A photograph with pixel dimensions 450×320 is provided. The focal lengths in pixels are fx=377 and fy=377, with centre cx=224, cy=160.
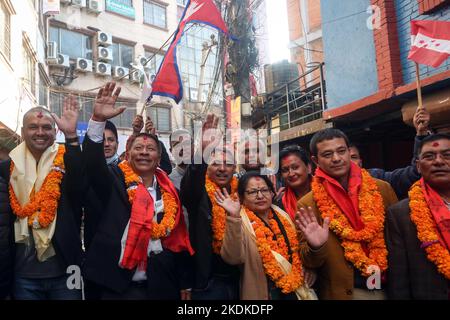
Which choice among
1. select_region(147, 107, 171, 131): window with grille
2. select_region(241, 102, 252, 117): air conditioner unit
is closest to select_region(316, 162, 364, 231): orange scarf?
select_region(241, 102, 252, 117): air conditioner unit

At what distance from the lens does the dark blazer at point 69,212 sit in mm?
2568

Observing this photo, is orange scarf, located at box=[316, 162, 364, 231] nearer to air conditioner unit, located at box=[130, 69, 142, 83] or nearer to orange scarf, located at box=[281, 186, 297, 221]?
orange scarf, located at box=[281, 186, 297, 221]

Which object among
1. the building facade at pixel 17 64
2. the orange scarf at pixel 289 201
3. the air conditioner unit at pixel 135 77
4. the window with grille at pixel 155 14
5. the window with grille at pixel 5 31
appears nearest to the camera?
the orange scarf at pixel 289 201

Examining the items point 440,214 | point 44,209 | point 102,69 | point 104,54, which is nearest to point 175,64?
point 44,209

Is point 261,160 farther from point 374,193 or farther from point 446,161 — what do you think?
A: point 446,161

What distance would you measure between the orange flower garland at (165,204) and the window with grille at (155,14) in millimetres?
19636

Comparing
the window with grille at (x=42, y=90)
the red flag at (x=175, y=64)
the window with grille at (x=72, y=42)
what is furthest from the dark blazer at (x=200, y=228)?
the window with grille at (x=72, y=42)

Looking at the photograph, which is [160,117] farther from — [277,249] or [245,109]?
[277,249]

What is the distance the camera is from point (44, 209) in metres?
2.59

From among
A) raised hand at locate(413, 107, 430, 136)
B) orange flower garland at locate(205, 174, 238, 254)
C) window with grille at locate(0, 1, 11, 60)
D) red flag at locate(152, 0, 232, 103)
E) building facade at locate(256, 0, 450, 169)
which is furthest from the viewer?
window with grille at locate(0, 1, 11, 60)

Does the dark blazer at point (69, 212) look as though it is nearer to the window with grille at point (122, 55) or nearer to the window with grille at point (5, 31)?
the window with grille at point (5, 31)

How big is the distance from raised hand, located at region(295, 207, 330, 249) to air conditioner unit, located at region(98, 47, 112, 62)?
57.1ft

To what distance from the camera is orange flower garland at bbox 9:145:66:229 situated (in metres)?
2.57
